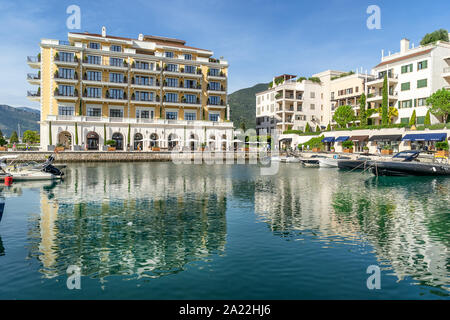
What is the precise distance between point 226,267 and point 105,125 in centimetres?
6398

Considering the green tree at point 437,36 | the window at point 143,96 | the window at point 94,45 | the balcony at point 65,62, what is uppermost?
the green tree at point 437,36

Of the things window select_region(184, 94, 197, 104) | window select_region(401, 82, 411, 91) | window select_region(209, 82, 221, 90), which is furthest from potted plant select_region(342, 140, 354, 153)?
window select_region(184, 94, 197, 104)

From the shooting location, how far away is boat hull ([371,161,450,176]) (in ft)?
126

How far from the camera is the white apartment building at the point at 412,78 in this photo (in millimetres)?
63062

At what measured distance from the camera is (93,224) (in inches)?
658

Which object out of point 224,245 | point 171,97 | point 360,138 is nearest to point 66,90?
point 171,97

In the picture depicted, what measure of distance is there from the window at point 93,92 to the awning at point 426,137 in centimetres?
6098

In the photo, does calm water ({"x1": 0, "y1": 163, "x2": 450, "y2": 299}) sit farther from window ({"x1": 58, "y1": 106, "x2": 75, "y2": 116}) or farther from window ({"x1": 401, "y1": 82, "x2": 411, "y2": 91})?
window ({"x1": 401, "y1": 82, "x2": 411, "y2": 91})

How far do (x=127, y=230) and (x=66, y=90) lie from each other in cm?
6423

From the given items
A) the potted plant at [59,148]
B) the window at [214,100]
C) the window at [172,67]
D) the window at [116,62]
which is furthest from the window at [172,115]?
the potted plant at [59,148]

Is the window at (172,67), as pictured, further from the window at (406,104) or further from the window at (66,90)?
the window at (406,104)

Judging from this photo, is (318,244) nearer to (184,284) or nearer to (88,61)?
(184,284)

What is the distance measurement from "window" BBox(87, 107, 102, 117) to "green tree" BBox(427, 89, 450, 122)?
2543 inches

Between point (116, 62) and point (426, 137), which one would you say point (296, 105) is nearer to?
point (426, 137)
